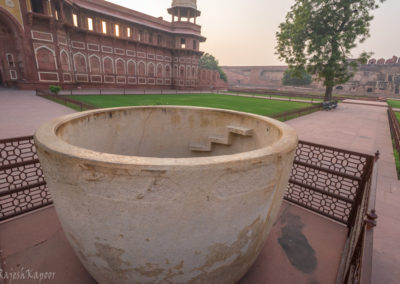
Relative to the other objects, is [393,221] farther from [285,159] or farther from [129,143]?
[129,143]

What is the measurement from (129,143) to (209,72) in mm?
32538

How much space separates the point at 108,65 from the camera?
21.9m

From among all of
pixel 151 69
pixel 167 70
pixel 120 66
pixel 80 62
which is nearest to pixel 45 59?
pixel 80 62

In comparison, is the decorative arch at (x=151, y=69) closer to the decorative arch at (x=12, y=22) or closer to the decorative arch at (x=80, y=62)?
the decorative arch at (x=80, y=62)

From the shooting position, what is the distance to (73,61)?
1933 cm

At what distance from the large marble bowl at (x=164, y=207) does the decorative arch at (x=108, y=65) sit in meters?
22.8

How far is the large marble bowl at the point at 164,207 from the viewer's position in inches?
47.6

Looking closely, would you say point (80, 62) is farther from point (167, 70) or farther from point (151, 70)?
point (167, 70)

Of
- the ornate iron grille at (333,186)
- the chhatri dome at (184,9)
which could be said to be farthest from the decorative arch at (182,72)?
the ornate iron grille at (333,186)

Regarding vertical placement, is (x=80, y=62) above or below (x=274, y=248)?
above

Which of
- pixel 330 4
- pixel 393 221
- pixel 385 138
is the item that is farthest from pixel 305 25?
pixel 393 221

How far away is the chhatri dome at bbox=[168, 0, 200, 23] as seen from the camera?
26.4 m

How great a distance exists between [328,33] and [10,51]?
83.8 feet

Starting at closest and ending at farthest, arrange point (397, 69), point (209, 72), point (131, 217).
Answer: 1. point (131, 217)
2. point (209, 72)
3. point (397, 69)
